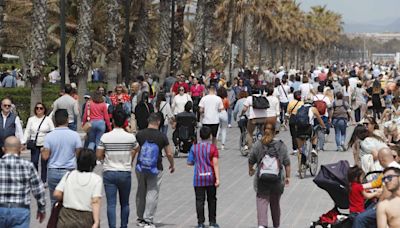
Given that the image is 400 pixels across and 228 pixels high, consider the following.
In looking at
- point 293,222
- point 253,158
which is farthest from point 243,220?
point 253,158

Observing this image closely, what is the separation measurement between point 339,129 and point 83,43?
911 cm

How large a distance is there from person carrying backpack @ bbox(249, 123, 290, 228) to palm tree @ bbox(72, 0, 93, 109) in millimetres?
18350

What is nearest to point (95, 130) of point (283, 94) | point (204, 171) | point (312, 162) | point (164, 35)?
point (312, 162)

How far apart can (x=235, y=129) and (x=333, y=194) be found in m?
21.6

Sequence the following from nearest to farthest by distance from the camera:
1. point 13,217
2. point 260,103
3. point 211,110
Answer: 1. point 13,217
2. point 260,103
3. point 211,110

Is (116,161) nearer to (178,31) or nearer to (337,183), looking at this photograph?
(337,183)

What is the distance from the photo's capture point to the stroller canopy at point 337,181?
12.9 meters

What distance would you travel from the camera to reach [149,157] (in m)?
13.7

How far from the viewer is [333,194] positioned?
1307cm

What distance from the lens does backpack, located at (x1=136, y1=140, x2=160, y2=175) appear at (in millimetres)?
13703

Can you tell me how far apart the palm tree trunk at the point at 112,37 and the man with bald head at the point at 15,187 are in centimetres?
2315

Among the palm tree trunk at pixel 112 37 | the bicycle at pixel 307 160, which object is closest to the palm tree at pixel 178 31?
the palm tree trunk at pixel 112 37

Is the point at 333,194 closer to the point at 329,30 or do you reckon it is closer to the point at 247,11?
the point at 247,11

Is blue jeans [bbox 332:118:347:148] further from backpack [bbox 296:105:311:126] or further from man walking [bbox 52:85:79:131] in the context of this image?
man walking [bbox 52:85:79:131]
